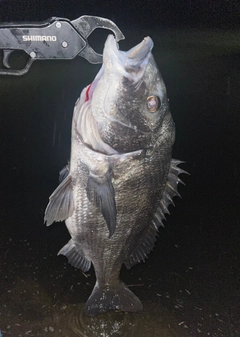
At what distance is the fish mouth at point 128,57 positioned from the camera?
82cm

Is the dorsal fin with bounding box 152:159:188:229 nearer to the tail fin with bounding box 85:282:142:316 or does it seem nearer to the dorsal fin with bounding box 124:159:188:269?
the dorsal fin with bounding box 124:159:188:269

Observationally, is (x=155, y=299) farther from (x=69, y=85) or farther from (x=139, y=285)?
(x=69, y=85)

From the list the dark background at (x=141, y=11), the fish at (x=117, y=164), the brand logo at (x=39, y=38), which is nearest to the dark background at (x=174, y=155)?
the dark background at (x=141, y=11)

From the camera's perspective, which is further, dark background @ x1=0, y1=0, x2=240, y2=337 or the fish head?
dark background @ x1=0, y1=0, x2=240, y2=337

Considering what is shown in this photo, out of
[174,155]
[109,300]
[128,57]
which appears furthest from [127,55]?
[109,300]

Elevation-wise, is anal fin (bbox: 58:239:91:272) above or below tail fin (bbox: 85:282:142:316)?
above

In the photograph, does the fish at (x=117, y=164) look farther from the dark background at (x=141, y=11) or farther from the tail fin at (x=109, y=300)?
the dark background at (x=141, y=11)

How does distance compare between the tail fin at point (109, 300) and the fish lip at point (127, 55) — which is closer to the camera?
the fish lip at point (127, 55)

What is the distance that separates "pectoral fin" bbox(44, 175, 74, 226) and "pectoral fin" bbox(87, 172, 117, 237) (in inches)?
3.0

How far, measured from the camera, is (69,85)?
1.19m

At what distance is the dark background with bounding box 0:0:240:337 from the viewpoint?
45.7 inches

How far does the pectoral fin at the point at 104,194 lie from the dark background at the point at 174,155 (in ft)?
1.11

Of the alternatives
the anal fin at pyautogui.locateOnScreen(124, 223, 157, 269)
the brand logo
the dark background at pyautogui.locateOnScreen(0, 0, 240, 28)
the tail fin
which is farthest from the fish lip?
the tail fin

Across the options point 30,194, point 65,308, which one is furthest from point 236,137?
point 65,308
